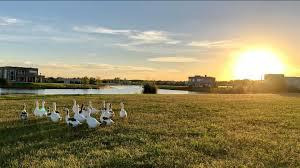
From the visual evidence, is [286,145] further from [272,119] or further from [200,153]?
[272,119]

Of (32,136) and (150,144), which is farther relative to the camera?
(32,136)

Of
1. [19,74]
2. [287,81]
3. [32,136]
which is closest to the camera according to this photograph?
[32,136]

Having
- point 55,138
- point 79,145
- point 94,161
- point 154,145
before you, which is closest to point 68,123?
point 55,138

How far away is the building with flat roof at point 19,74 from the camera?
167 meters

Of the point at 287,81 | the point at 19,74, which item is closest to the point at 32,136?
the point at 287,81

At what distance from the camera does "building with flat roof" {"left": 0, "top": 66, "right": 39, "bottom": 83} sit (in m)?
167

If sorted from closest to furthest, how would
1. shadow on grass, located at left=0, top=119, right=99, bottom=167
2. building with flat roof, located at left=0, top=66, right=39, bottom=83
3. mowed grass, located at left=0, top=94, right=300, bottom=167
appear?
mowed grass, located at left=0, top=94, right=300, bottom=167 < shadow on grass, located at left=0, top=119, right=99, bottom=167 < building with flat roof, located at left=0, top=66, right=39, bottom=83

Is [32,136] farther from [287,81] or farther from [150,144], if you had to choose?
[287,81]

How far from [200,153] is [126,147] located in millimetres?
2286

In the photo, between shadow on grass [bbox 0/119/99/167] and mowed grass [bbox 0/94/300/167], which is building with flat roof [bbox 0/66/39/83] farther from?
shadow on grass [bbox 0/119/99/167]

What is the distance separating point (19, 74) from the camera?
16938 centimetres

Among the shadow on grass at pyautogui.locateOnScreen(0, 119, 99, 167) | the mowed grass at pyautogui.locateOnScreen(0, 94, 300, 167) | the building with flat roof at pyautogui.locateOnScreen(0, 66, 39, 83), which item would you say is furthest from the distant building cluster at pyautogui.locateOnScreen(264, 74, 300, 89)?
the building with flat roof at pyautogui.locateOnScreen(0, 66, 39, 83)

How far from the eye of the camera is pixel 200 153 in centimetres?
1130

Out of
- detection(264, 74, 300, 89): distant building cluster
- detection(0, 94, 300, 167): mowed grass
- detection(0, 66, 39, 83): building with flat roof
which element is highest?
detection(0, 66, 39, 83): building with flat roof
